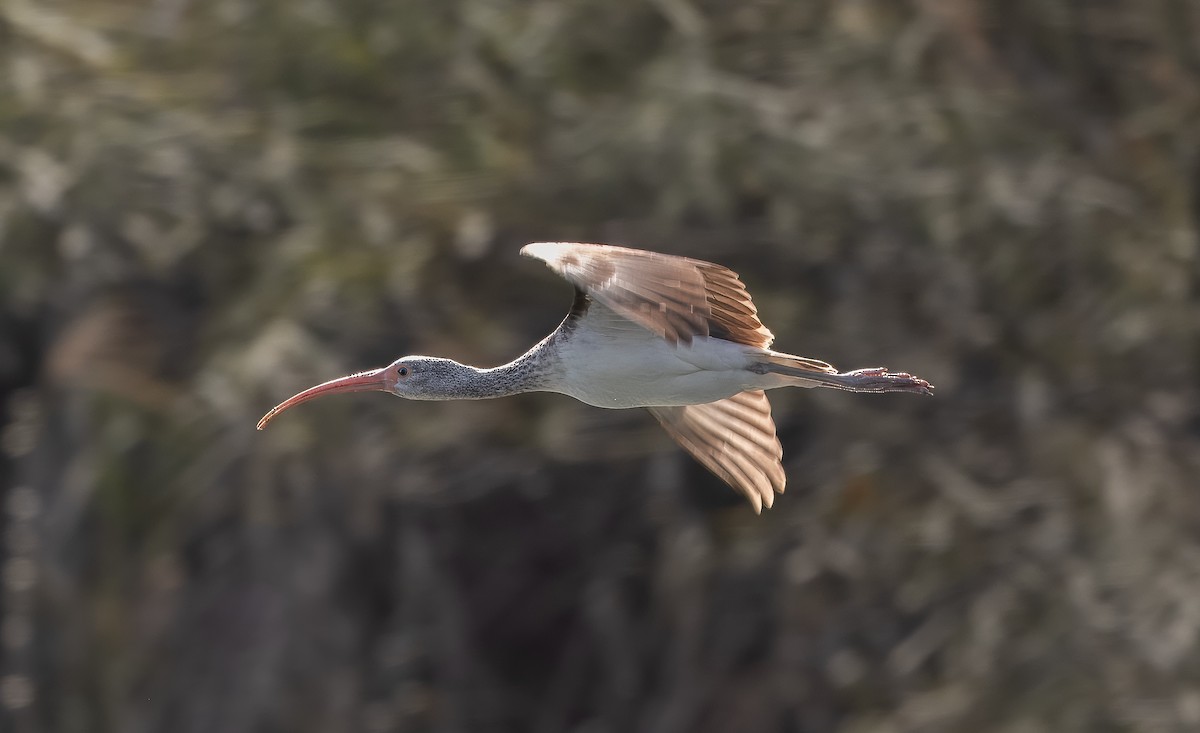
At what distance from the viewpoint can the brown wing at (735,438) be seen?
8320 millimetres

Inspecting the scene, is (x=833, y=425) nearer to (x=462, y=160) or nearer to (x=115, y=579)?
(x=462, y=160)

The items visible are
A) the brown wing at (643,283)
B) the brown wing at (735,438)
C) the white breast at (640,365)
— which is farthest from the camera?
the brown wing at (735,438)

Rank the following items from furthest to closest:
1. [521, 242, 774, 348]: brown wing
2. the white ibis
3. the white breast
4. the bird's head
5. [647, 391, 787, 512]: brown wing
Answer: [647, 391, 787, 512]: brown wing < the bird's head < the white breast < the white ibis < [521, 242, 774, 348]: brown wing

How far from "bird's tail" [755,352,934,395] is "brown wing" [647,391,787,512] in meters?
0.84

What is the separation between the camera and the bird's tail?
290 inches

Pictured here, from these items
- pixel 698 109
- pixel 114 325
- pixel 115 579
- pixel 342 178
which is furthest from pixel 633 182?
pixel 115 579

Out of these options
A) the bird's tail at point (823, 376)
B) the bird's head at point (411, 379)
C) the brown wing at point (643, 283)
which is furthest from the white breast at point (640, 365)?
the bird's head at point (411, 379)

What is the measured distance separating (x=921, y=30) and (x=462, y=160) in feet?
11.5

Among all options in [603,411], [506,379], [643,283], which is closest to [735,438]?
[506,379]

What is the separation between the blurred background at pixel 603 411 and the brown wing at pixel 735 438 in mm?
2418

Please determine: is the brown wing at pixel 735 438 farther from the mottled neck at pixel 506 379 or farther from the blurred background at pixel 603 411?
the blurred background at pixel 603 411

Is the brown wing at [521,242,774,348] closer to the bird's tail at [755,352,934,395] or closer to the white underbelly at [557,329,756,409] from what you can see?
the white underbelly at [557,329,756,409]

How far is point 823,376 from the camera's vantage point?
24.3 feet

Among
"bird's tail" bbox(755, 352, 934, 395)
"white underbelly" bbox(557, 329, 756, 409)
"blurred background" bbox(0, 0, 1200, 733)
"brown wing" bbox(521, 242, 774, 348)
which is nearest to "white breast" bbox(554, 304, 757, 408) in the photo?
"white underbelly" bbox(557, 329, 756, 409)
